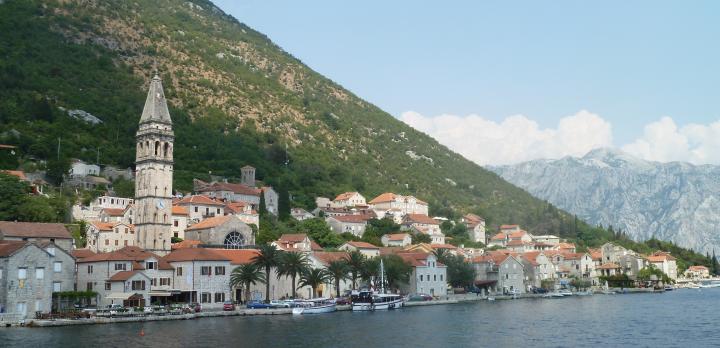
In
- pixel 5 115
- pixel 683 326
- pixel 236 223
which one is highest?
pixel 5 115

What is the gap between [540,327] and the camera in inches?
2908

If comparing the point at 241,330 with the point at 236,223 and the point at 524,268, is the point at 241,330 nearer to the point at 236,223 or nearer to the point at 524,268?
the point at 236,223

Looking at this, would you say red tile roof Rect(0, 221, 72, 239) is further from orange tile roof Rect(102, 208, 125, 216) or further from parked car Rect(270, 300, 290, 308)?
parked car Rect(270, 300, 290, 308)

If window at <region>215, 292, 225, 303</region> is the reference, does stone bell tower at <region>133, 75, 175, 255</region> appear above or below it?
above

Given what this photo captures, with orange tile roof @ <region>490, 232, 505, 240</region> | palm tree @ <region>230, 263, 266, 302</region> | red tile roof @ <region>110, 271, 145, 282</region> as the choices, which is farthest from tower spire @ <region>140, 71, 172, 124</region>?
orange tile roof @ <region>490, 232, 505, 240</region>

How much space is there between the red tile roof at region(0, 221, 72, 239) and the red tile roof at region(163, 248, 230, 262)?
12035 millimetres

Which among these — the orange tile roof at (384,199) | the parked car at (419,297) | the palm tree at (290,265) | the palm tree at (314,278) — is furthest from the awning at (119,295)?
the orange tile roof at (384,199)

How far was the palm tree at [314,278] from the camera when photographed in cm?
9569

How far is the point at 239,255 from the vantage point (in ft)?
322

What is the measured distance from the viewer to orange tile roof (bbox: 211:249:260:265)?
311 ft

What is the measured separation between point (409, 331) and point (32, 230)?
4501 centimetres

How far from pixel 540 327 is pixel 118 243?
190 feet

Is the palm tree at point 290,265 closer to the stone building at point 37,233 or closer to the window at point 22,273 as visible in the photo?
the stone building at point 37,233

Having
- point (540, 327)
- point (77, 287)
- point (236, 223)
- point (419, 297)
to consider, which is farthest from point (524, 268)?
point (77, 287)
